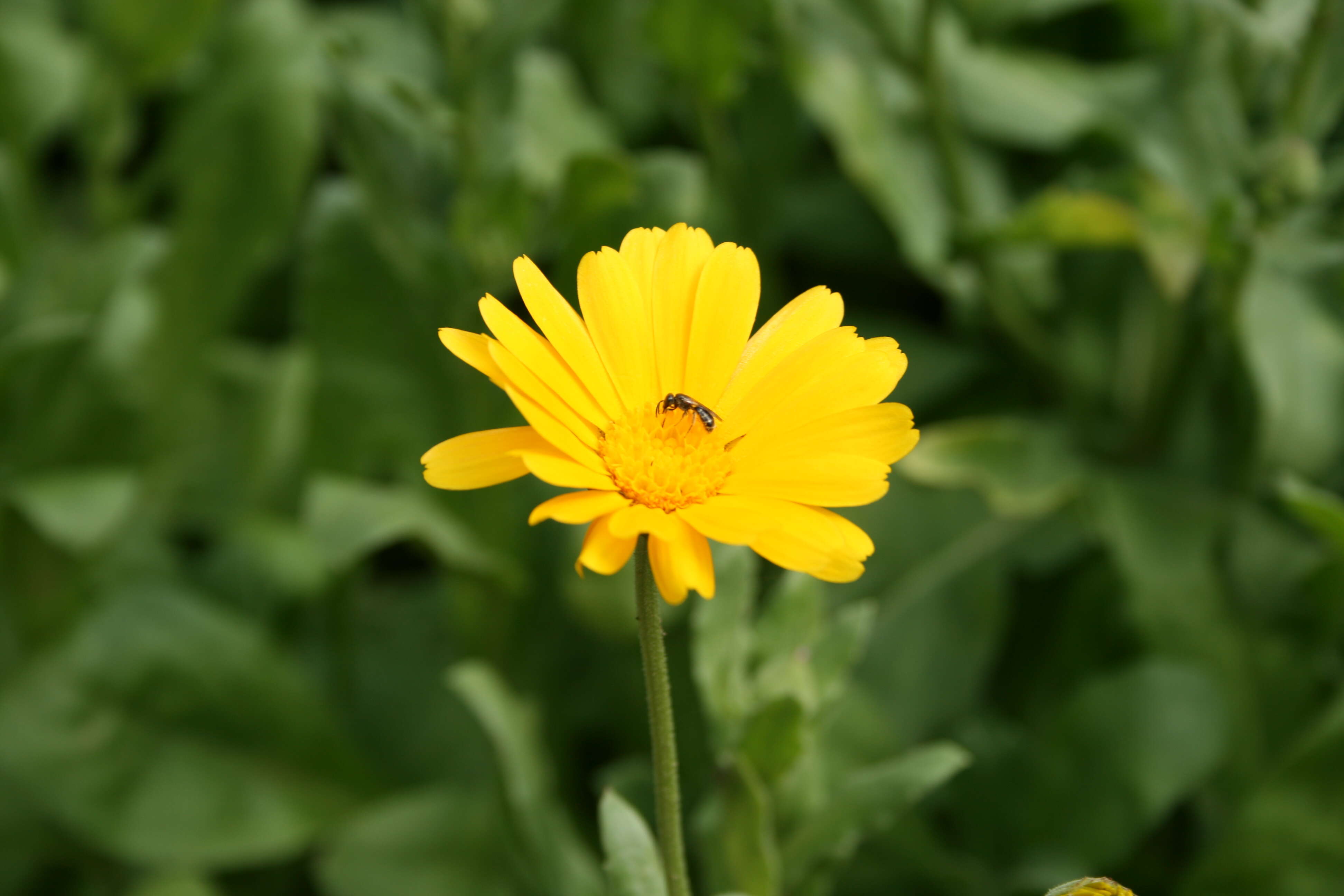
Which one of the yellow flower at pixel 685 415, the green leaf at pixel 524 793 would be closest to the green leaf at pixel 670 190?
the green leaf at pixel 524 793

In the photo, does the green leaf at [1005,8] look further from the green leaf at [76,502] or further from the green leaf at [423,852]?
the green leaf at [76,502]

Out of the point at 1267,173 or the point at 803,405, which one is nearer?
the point at 803,405

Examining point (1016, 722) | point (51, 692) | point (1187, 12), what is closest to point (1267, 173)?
point (1187, 12)

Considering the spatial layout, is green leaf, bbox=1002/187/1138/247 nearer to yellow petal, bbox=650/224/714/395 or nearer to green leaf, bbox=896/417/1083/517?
green leaf, bbox=896/417/1083/517

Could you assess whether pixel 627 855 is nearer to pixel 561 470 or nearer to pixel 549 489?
pixel 561 470

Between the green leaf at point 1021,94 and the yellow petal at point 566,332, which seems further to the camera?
the green leaf at point 1021,94

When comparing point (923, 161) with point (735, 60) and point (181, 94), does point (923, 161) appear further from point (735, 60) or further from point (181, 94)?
point (181, 94)

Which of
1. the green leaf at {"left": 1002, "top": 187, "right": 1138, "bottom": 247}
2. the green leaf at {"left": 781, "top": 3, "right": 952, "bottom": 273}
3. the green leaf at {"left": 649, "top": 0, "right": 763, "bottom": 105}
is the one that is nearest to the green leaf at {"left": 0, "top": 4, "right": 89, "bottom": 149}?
the green leaf at {"left": 649, "top": 0, "right": 763, "bottom": 105}
